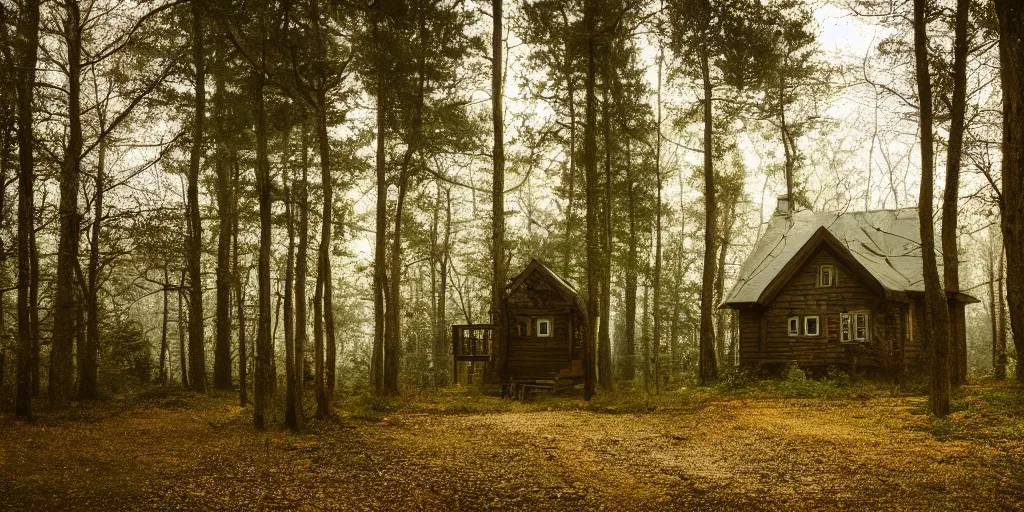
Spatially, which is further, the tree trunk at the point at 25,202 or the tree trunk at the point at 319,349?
the tree trunk at the point at 25,202

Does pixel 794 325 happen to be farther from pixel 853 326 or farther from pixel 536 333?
pixel 536 333

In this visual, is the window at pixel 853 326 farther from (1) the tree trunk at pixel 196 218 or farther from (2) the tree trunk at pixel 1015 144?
(1) the tree trunk at pixel 196 218

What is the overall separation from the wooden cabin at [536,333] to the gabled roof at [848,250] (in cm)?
704

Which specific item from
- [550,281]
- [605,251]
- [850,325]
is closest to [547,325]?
[550,281]

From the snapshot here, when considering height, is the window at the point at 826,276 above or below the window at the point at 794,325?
above

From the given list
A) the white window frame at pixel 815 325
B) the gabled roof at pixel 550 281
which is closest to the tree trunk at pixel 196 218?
the gabled roof at pixel 550 281

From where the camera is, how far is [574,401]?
21750 millimetres

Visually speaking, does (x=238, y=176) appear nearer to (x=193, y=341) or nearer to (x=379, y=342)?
(x=193, y=341)

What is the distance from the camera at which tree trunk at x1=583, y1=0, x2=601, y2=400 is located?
2097cm

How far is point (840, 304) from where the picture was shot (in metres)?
26.3

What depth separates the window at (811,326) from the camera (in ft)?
87.5

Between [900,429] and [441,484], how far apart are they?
971 centimetres

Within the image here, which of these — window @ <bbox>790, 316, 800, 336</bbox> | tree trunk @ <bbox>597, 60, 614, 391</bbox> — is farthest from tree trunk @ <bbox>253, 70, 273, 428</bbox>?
window @ <bbox>790, 316, 800, 336</bbox>

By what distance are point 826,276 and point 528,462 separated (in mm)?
20769
